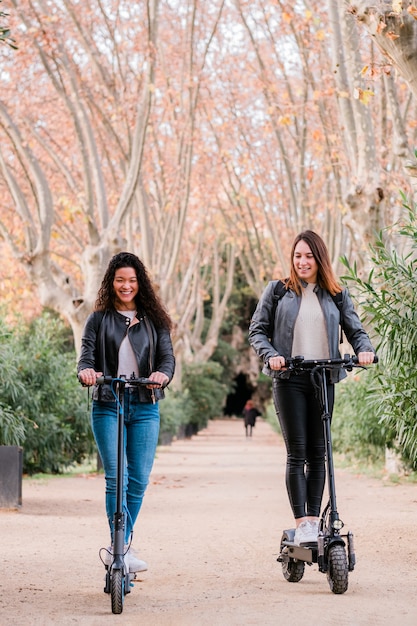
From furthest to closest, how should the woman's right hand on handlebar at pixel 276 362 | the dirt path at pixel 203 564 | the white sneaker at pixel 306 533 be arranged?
the white sneaker at pixel 306 533 < the woman's right hand on handlebar at pixel 276 362 < the dirt path at pixel 203 564

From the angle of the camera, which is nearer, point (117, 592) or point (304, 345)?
point (117, 592)

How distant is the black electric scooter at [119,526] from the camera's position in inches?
209

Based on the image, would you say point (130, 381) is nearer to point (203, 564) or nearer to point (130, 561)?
point (130, 561)

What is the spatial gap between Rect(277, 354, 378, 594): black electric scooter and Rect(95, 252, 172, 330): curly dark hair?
0.78m

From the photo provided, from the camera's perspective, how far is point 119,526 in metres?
5.60

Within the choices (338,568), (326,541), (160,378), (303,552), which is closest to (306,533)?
(303,552)

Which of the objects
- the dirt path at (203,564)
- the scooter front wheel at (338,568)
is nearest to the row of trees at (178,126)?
the dirt path at (203,564)

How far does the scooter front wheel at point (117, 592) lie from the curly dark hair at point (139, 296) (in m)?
1.50

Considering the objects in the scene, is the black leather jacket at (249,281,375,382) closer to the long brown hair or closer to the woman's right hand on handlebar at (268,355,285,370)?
the long brown hair

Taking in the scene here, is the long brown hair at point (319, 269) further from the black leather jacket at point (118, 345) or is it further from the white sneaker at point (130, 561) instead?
the white sneaker at point (130, 561)

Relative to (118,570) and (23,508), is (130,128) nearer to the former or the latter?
(23,508)

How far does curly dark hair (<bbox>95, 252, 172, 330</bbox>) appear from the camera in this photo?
6.25m

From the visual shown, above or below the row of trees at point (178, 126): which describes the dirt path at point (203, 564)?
below

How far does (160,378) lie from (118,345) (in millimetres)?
361
